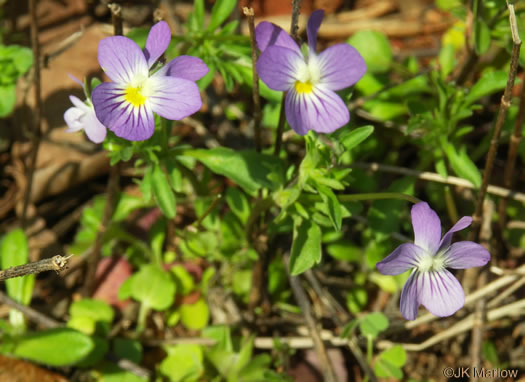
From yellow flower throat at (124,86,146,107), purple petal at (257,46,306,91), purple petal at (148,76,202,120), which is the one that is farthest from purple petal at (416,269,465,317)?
yellow flower throat at (124,86,146,107)

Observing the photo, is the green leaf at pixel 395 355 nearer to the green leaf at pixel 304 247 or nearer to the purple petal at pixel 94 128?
the green leaf at pixel 304 247

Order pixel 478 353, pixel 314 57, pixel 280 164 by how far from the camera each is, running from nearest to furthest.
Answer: pixel 314 57
pixel 280 164
pixel 478 353

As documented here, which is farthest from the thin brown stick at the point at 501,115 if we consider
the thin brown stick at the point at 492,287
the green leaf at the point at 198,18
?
the green leaf at the point at 198,18

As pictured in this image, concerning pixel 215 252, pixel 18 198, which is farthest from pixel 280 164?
pixel 18 198

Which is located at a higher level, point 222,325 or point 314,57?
point 314,57

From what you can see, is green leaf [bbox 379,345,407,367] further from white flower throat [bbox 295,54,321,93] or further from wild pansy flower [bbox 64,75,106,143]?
wild pansy flower [bbox 64,75,106,143]

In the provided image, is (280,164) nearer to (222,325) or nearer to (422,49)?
(222,325)

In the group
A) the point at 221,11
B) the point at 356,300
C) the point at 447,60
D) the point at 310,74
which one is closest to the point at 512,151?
the point at 447,60
